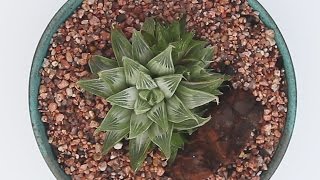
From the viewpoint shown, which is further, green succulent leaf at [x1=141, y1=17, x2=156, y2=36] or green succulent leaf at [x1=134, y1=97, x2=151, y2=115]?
green succulent leaf at [x1=141, y1=17, x2=156, y2=36]

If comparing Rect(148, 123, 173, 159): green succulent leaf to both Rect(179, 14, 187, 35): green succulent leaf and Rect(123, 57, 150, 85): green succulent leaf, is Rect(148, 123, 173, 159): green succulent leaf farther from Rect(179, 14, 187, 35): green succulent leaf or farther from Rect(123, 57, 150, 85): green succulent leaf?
Rect(179, 14, 187, 35): green succulent leaf

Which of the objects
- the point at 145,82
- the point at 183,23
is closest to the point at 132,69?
the point at 145,82

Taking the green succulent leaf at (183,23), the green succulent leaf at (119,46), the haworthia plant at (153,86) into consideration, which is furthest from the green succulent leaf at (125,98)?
the green succulent leaf at (183,23)

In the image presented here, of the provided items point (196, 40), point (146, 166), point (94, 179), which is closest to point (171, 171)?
point (146, 166)

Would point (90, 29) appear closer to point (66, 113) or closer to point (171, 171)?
point (66, 113)

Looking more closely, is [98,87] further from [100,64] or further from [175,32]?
[175,32]

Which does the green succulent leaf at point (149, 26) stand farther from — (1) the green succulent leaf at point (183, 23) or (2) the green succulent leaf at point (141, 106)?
(2) the green succulent leaf at point (141, 106)

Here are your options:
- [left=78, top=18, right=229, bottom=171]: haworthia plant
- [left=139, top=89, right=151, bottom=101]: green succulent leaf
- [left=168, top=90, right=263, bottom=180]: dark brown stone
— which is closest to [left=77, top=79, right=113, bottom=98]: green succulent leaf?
[left=78, top=18, right=229, bottom=171]: haworthia plant

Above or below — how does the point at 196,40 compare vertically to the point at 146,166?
above
